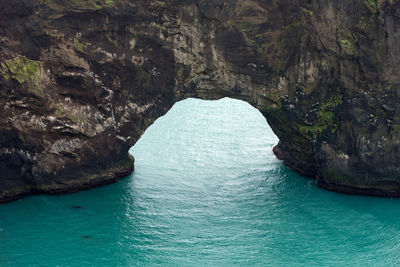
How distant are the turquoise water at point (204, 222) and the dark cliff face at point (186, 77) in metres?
2.38

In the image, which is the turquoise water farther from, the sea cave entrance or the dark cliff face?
→ the dark cliff face

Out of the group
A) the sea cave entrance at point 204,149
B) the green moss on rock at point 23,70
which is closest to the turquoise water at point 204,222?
the sea cave entrance at point 204,149

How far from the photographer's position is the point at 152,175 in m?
33.8

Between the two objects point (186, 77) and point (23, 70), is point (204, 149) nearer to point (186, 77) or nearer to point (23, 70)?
point (186, 77)

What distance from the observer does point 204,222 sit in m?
26.5

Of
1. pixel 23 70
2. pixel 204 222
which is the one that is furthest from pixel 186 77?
pixel 23 70

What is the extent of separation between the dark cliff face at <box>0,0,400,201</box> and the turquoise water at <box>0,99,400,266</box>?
2.38 m

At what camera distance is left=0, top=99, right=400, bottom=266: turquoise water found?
2300 centimetres

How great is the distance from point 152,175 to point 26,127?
10155 mm

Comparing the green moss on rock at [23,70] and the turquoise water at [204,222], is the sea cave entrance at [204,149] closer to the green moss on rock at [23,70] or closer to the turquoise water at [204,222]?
the turquoise water at [204,222]

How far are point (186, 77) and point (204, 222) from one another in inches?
399

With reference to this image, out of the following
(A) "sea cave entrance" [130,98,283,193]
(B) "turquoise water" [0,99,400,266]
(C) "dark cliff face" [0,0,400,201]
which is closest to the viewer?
(B) "turquoise water" [0,99,400,266]

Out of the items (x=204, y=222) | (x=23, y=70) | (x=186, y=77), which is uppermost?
(x=186, y=77)

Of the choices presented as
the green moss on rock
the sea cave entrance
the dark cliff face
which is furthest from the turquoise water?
the green moss on rock
